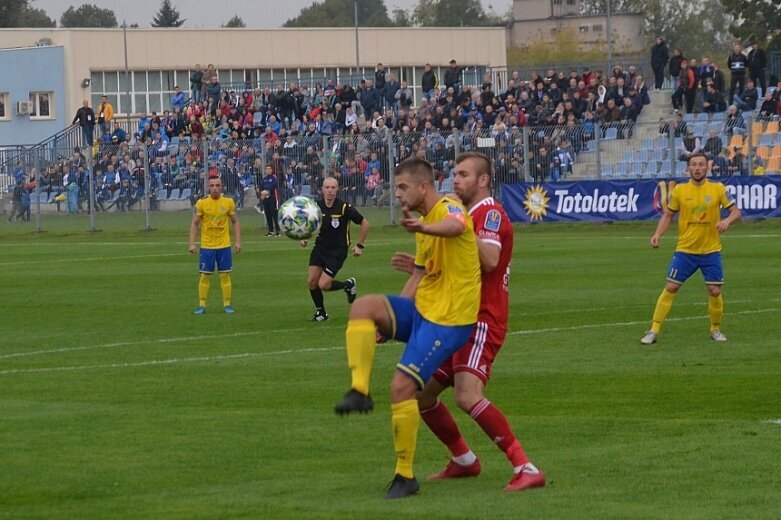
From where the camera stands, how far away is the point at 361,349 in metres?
8.23

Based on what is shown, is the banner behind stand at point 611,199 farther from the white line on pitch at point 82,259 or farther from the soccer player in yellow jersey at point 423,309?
the soccer player in yellow jersey at point 423,309

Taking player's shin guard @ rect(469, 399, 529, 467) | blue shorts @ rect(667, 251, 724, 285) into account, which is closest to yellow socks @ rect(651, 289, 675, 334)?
blue shorts @ rect(667, 251, 724, 285)

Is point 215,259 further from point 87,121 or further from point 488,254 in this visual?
point 87,121

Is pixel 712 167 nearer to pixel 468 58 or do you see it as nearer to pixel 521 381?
pixel 521 381

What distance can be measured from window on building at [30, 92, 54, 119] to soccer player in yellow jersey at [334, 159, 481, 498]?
2979 inches

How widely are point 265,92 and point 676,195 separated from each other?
4211 centimetres

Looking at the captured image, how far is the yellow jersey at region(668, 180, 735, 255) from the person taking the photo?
16.3 meters

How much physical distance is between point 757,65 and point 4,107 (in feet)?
162

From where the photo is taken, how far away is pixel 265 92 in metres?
57.4

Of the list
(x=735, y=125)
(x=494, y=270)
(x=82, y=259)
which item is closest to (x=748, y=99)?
(x=735, y=125)

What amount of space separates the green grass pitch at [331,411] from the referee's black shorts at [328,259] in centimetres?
81

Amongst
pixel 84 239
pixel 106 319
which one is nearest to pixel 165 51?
pixel 84 239

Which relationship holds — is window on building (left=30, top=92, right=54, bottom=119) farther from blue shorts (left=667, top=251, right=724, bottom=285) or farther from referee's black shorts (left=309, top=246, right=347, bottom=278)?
blue shorts (left=667, top=251, right=724, bottom=285)

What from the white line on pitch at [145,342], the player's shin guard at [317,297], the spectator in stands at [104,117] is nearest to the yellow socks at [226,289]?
the player's shin guard at [317,297]
